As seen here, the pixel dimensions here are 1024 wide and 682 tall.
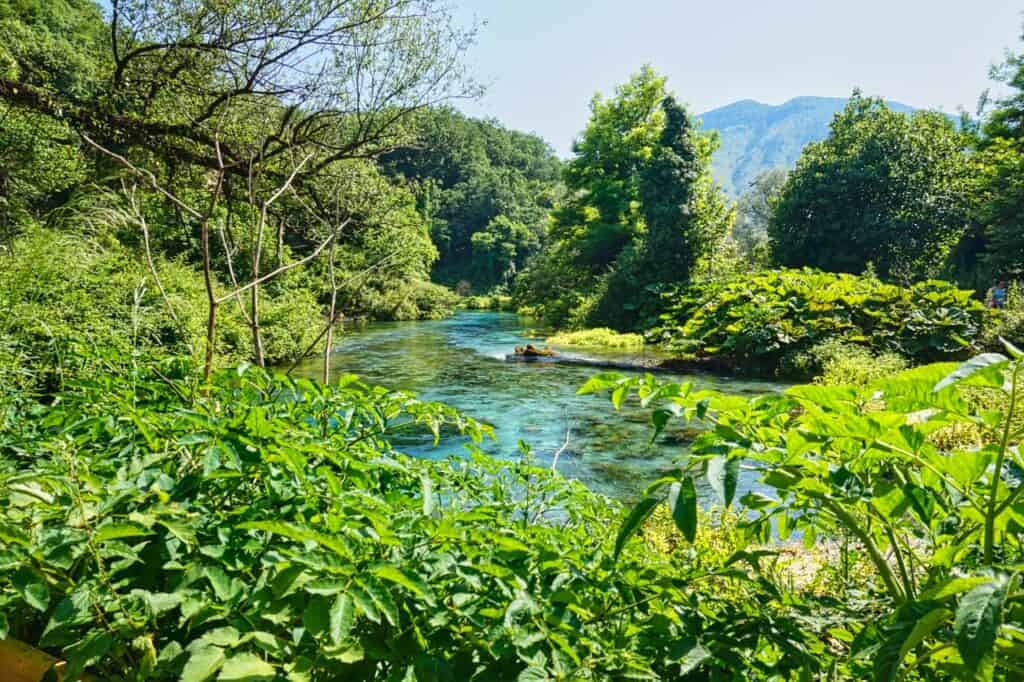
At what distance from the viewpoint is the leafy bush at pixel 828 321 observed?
36.7ft

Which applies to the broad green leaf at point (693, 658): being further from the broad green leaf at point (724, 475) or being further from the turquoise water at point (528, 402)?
the turquoise water at point (528, 402)

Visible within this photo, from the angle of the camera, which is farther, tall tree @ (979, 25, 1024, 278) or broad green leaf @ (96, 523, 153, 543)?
tall tree @ (979, 25, 1024, 278)

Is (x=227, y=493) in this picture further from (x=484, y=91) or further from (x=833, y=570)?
(x=484, y=91)

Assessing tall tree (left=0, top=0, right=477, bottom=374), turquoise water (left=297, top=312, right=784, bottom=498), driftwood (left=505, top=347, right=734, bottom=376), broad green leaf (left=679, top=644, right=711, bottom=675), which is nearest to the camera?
broad green leaf (left=679, top=644, right=711, bottom=675)

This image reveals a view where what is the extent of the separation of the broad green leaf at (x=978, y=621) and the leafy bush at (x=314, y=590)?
36 centimetres

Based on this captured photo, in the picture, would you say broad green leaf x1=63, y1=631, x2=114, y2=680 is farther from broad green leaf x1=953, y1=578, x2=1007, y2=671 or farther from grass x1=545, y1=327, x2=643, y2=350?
grass x1=545, y1=327, x2=643, y2=350

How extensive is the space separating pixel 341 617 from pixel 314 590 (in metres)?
0.05

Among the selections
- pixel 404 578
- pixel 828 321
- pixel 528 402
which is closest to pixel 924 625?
pixel 404 578

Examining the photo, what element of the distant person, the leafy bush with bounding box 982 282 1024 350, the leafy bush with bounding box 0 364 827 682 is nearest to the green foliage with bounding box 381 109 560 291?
the distant person

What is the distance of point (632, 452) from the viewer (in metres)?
6.89

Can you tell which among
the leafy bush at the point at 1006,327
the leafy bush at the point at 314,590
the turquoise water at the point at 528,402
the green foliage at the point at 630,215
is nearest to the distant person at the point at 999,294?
the leafy bush at the point at 1006,327

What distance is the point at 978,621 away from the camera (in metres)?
0.59

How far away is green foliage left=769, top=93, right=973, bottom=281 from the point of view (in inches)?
711

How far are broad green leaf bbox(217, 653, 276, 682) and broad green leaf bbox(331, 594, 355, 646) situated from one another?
13 centimetres
